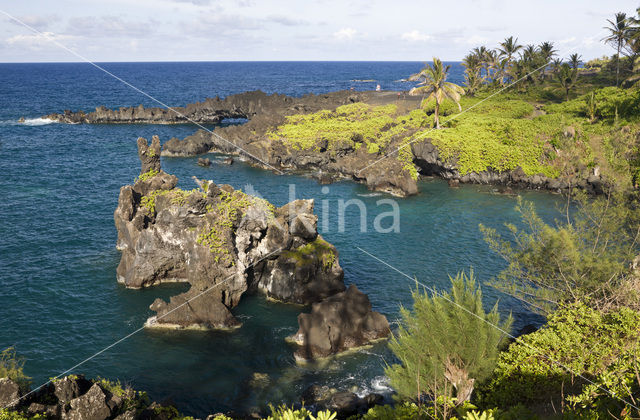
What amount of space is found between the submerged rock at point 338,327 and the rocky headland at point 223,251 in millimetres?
1488

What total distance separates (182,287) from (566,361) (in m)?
29.4

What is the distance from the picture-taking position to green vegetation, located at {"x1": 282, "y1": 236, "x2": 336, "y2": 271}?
36.9 meters

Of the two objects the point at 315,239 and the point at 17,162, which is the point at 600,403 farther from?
the point at 17,162

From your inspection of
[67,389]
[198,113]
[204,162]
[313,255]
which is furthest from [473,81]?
[67,389]

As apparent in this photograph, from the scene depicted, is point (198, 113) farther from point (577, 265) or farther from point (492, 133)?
point (577, 265)

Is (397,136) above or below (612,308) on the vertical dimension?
above

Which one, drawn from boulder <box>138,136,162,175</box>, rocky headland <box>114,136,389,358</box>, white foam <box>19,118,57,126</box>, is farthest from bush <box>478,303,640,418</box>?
white foam <box>19,118,57,126</box>

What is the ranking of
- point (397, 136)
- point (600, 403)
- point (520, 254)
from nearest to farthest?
1. point (600, 403)
2. point (520, 254)
3. point (397, 136)

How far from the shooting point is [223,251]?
3609 centimetres

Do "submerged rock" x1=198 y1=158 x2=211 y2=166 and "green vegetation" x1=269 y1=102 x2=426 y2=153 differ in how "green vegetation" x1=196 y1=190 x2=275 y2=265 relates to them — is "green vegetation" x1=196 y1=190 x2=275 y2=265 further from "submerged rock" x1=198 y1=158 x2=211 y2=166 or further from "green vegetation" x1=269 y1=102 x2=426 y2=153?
"submerged rock" x1=198 y1=158 x2=211 y2=166

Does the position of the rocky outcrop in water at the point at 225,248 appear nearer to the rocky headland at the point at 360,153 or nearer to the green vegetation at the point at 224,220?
the green vegetation at the point at 224,220

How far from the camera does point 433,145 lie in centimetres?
6700

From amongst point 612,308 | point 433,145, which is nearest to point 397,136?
point 433,145

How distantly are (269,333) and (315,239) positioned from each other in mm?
9596
